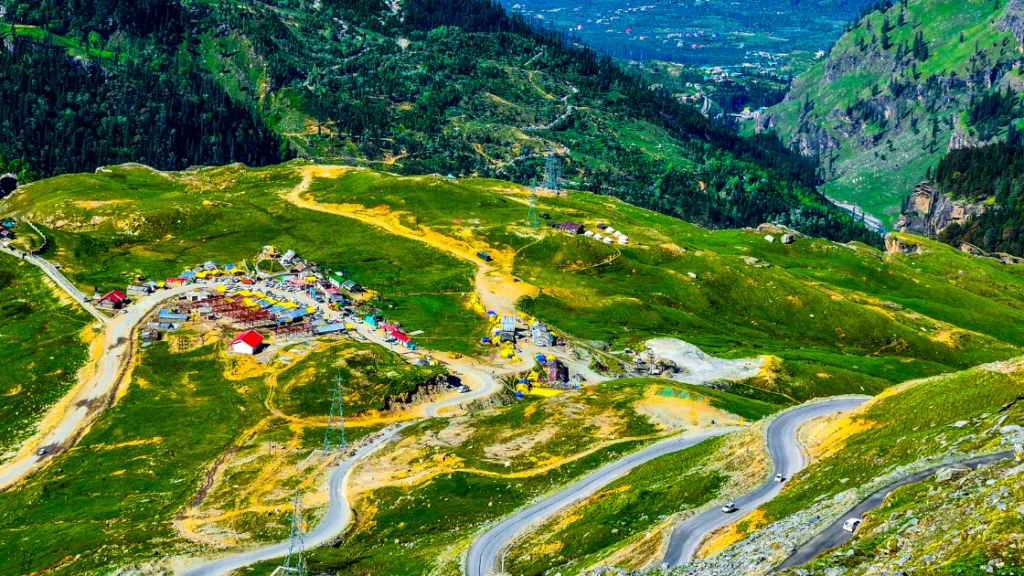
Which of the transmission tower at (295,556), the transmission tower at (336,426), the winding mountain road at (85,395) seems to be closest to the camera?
the transmission tower at (295,556)

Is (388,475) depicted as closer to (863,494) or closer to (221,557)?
(221,557)

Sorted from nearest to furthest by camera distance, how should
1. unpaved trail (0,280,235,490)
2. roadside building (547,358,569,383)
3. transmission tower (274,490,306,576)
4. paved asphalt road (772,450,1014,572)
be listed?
paved asphalt road (772,450,1014,572) < transmission tower (274,490,306,576) < unpaved trail (0,280,235,490) < roadside building (547,358,569,383)

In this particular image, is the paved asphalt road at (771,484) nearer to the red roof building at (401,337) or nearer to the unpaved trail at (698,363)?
the unpaved trail at (698,363)

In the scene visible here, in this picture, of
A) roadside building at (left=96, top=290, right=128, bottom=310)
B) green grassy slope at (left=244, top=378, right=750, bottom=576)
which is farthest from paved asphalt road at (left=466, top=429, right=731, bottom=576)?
roadside building at (left=96, top=290, right=128, bottom=310)

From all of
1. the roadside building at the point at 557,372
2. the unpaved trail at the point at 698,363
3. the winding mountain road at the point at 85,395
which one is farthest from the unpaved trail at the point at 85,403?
the unpaved trail at the point at 698,363

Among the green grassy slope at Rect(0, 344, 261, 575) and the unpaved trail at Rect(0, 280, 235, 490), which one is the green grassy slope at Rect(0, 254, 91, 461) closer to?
the unpaved trail at Rect(0, 280, 235, 490)
